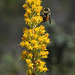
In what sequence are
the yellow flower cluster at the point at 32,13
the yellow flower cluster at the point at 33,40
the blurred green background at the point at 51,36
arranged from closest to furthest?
the yellow flower cluster at the point at 33,40
the yellow flower cluster at the point at 32,13
the blurred green background at the point at 51,36

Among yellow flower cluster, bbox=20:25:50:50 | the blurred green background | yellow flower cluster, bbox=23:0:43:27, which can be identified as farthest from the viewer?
the blurred green background

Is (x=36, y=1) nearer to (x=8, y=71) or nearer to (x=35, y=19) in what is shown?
(x=35, y=19)

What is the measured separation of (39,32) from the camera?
10.4 feet

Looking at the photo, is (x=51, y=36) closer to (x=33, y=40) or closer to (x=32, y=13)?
(x=32, y=13)

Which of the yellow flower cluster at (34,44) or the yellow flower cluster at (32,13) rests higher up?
the yellow flower cluster at (32,13)

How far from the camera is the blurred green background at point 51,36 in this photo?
11492 mm

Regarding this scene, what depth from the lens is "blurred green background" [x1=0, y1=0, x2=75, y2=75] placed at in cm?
1149

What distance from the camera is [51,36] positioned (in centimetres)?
1146

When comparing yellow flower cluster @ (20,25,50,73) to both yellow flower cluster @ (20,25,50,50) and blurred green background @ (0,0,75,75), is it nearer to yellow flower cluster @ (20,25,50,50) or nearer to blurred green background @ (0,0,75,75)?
yellow flower cluster @ (20,25,50,50)

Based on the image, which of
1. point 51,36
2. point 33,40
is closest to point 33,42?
point 33,40

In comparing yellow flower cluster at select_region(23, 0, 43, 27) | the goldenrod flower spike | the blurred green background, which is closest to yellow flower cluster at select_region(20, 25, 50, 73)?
the goldenrod flower spike

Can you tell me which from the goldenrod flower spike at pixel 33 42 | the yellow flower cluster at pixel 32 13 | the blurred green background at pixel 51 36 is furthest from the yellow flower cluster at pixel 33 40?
the blurred green background at pixel 51 36

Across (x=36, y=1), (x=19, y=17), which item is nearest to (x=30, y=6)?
(x=36, y=1)

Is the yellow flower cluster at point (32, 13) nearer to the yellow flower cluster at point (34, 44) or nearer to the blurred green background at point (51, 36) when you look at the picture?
the yellow flower cluster at point (34, 44)
